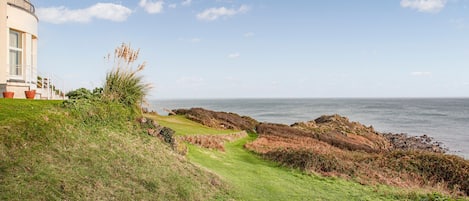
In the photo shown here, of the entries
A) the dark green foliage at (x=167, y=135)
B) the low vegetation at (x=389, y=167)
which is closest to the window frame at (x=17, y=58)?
the dark green foliage at (x=167, y=135)

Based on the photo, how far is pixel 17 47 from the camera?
758 inches

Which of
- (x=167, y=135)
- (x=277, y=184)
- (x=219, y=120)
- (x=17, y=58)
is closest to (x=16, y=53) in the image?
(x=17, y=58)

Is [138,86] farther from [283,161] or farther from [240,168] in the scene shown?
[283,161]

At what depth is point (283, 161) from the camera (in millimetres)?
15664

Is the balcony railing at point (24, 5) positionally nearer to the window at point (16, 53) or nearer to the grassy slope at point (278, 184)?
the window at point (16, 53)

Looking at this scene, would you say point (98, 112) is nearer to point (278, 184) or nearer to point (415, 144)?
point (278, 184)

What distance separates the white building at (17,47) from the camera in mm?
17688

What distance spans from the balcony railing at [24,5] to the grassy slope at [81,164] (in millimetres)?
9468

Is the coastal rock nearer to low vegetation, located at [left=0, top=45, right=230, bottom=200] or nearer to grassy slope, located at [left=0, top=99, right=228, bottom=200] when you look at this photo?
low vegetation, located at [left=0, top=45, right=230, bottom=200]

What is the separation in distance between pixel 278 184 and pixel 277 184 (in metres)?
0.04

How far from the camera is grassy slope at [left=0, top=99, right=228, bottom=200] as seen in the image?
7.75 m

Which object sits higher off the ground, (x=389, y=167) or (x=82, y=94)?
(x=82, y=94)

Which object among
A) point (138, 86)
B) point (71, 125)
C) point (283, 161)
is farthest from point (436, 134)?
point (71, 125)

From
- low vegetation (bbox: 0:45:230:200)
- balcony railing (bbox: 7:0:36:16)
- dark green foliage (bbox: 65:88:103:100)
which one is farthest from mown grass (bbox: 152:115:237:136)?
balcony railing (bbox: 7:0:36:16)
